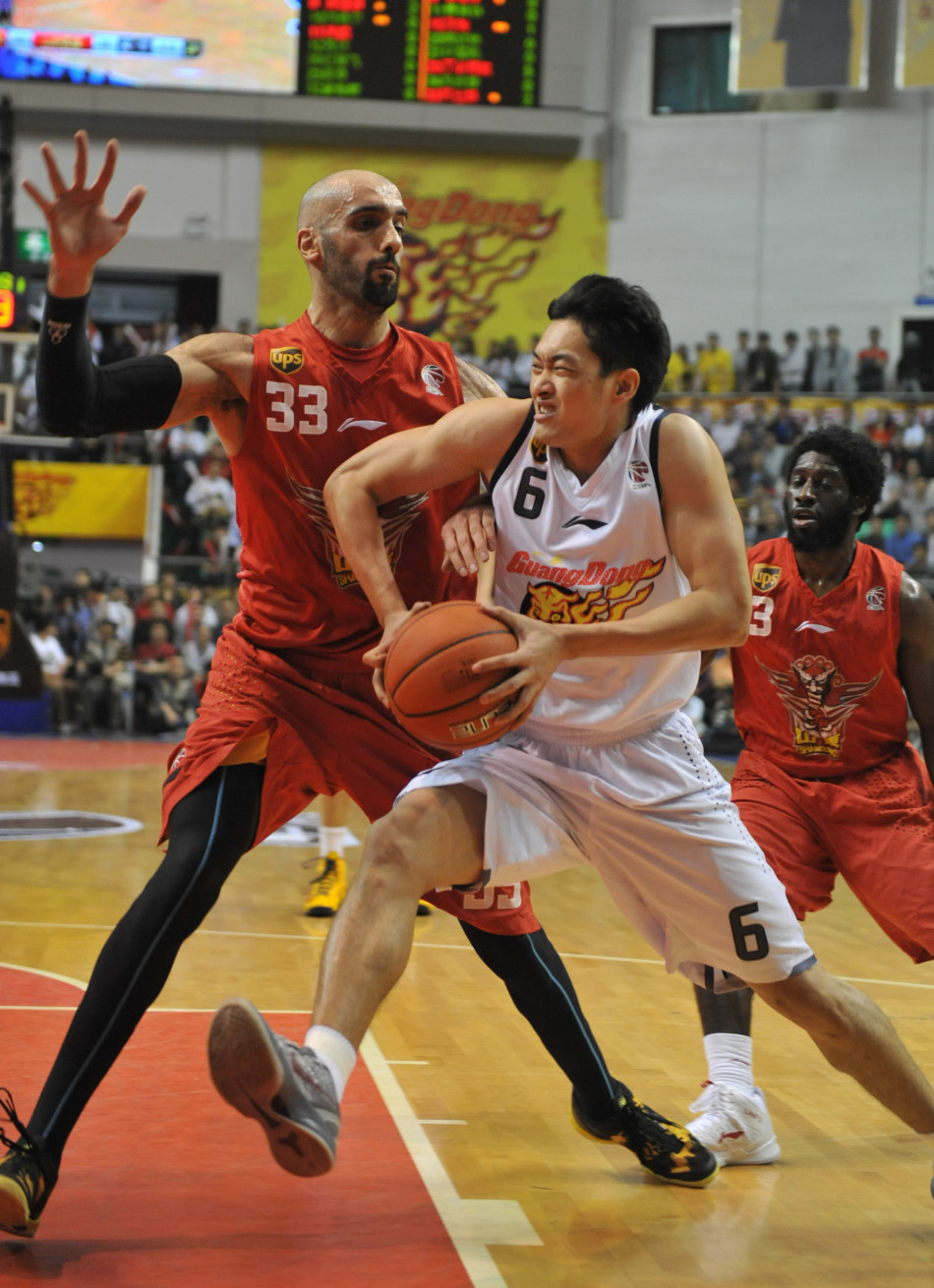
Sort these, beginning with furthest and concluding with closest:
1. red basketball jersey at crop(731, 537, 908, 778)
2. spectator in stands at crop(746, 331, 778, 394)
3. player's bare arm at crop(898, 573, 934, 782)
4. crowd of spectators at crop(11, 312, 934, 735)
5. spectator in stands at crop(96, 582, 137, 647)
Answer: spectator in stands at crop(746, 331, 778, 394) → spectator in stands at crop(96, 582, 137, 647) → crowd of spectators at crop(11, 312, 934, 735) → red basketball jersey at crop(731, 537, 908, 778) → player's bare arm at crop(898, 573, 934, 782)

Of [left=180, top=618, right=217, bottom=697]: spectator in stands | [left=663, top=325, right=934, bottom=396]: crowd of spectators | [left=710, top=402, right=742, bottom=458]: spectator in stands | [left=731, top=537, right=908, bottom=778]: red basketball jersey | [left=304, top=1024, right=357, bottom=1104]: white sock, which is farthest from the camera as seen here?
[left=663, top=325, right=934, bottom=396]: crowd of spectators

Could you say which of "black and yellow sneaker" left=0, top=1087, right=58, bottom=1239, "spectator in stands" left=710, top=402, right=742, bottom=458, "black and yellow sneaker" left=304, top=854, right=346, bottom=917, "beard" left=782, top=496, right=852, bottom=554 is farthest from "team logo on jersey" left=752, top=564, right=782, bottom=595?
"spectator in stands" left=710, top=402, right=742, bottom=458

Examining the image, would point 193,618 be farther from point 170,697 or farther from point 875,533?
point 875,533

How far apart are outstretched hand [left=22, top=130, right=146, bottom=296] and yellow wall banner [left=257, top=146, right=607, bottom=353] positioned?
68.8ft

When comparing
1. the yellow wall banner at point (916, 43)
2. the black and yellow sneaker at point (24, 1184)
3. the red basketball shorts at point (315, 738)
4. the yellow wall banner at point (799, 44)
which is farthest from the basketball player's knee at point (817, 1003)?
the yellow wall banner at point (916, 43)

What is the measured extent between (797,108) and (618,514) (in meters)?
22.9

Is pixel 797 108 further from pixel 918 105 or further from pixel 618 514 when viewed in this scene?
pixel 618 514

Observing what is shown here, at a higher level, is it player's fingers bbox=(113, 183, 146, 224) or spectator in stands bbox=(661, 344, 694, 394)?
spectator in stands bbox=(661, 344, 694, 394)

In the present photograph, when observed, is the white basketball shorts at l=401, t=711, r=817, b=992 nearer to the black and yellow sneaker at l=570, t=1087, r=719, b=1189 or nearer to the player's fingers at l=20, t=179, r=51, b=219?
the black and yellow sneaker at l=570, t=1087, r=719, b=1189

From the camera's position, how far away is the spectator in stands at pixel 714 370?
21922 millimetres

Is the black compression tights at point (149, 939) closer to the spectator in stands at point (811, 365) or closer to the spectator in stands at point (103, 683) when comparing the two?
the spectator in stands at point (103, 683)

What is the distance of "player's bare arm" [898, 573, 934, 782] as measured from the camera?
13.0 ft

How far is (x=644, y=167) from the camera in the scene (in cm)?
2408

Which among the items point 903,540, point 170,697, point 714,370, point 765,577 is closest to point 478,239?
point 714,370
